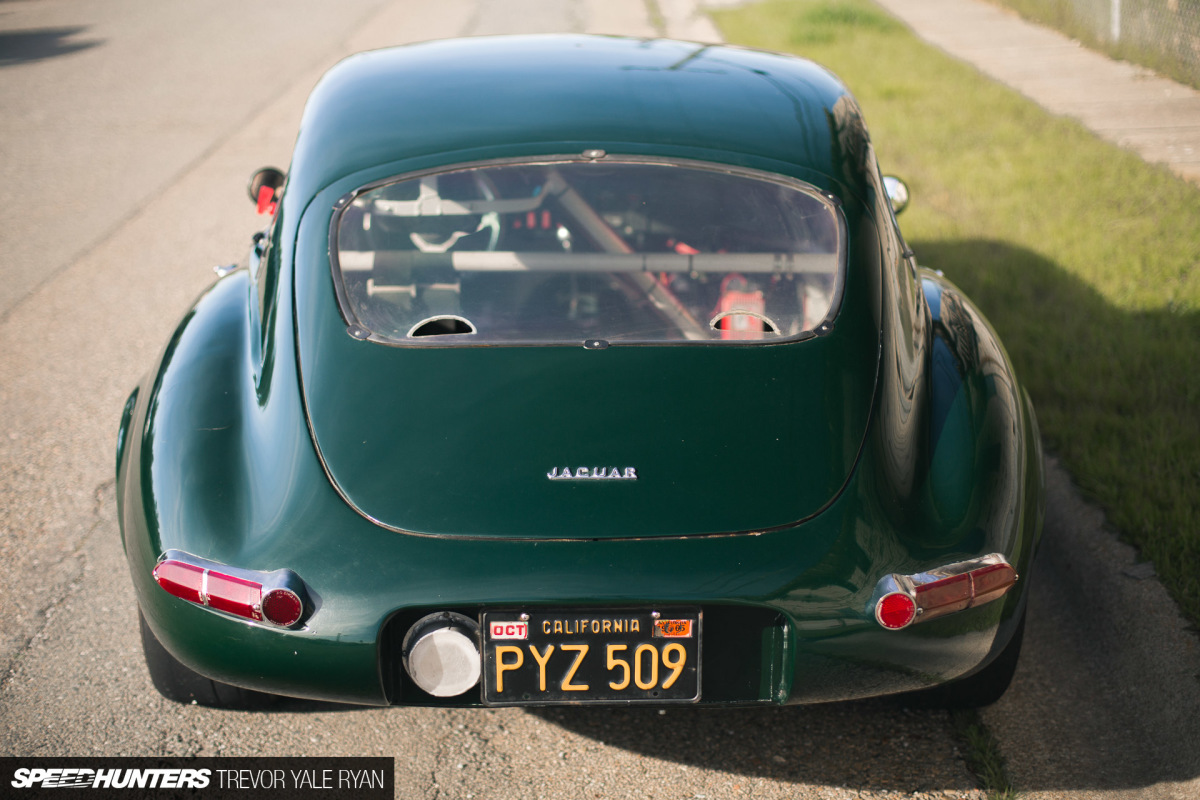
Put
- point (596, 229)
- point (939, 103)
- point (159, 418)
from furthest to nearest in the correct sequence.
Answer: point (939, 103) → point (596, 229) → point (159, 418)

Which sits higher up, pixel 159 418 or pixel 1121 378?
pixel 159 418

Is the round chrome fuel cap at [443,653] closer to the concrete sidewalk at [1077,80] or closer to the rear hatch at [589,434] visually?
the rear hatch at [589,434]

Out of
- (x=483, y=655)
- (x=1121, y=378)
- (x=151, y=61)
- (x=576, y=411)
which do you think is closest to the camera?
(x=483, y=655)

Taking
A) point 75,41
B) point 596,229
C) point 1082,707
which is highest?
point 596,229

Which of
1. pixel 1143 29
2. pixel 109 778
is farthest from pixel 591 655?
pixel 1143 29

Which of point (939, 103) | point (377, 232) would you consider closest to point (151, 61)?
point (939, 103)

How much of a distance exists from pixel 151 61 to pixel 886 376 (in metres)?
10.9

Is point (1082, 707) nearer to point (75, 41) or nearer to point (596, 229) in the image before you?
point (596, 229)

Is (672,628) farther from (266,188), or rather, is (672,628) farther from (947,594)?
(266,188)

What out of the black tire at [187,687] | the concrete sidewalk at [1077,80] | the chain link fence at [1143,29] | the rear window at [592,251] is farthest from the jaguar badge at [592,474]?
the chain link fence at [1143,29]

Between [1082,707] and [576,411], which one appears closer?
[576,411]

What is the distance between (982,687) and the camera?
2732 millimetres

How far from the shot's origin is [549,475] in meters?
2.32

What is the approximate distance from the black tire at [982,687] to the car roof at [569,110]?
1298 mm
